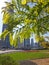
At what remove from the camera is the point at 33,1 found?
197 inches

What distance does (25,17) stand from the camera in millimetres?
4961

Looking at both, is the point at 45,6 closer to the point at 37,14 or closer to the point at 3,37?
the point at 37,14

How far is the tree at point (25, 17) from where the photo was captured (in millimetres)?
4848

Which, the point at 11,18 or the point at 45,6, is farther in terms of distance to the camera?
the point at 11,18

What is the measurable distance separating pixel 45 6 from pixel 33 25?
55cm

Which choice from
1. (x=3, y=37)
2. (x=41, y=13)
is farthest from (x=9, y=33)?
(x=41, y=13)

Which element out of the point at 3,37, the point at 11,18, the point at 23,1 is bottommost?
the point at 3,37

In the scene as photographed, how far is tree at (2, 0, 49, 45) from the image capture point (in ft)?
15.9

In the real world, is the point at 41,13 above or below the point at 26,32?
above

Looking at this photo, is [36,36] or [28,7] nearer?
[28,7]

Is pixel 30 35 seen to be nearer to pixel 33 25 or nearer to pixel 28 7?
pixel 33 25

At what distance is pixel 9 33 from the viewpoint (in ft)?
16.3

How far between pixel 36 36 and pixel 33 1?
0.91 meters

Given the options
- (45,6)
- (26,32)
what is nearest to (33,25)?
(26,32)
